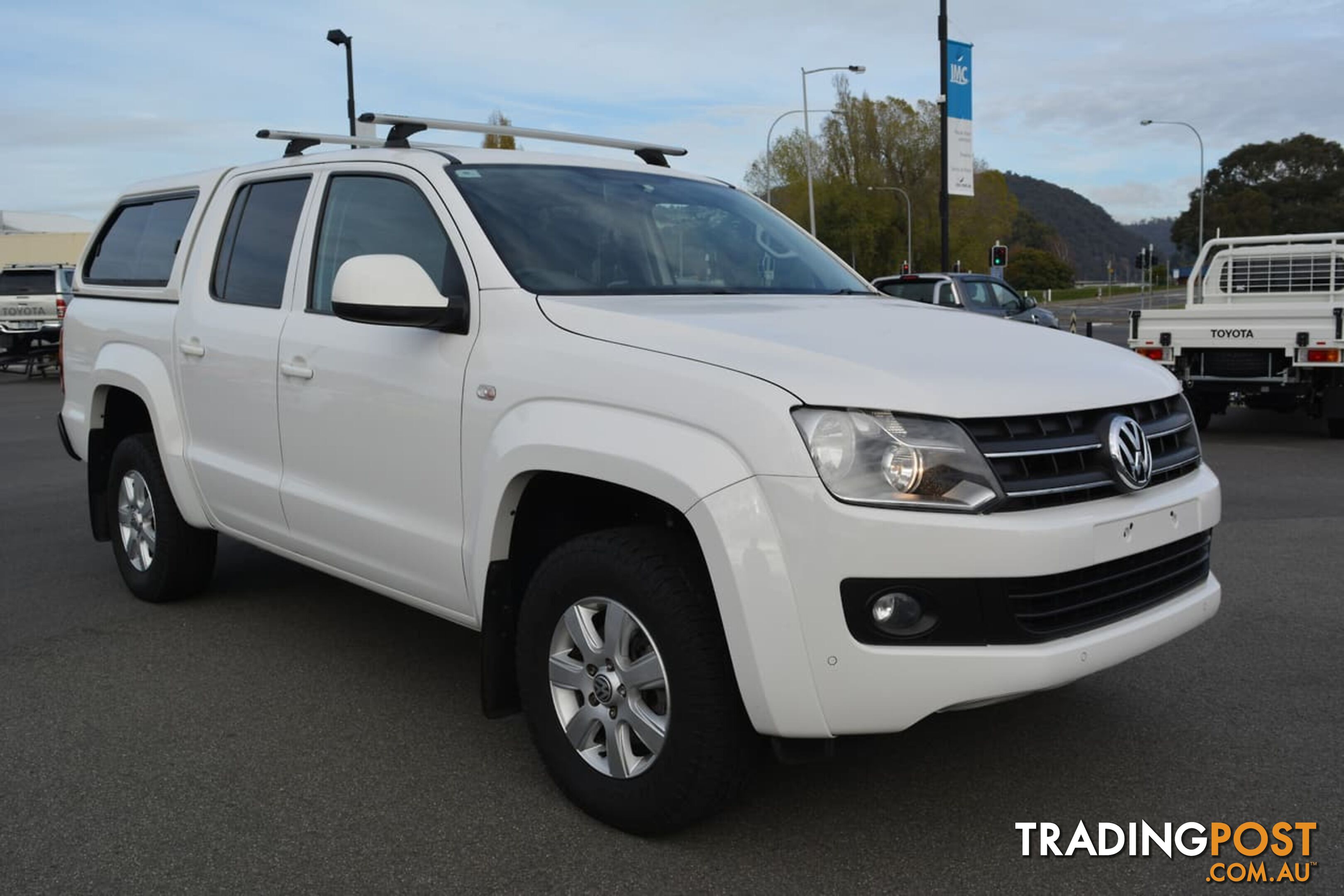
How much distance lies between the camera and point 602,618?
10.7ft

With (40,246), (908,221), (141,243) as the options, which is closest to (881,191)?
(908,221)

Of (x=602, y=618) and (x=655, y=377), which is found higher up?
(x=655, y=377)

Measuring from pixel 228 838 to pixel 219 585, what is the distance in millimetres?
2995

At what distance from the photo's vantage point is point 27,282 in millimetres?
25938

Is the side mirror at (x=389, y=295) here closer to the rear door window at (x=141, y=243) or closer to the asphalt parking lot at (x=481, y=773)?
the asphalt parking lot at (x=481, y=773)

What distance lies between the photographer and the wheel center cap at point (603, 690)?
321 cm

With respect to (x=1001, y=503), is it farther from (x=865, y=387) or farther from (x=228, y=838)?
(x=228, y=838)

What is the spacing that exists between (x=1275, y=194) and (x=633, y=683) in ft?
404

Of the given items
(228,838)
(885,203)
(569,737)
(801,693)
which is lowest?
(228,838)

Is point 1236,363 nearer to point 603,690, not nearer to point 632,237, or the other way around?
point 632,237

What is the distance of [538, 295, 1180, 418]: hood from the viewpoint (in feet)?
9.47

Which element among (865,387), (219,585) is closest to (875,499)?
(865,387)

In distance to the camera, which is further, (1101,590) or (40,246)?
(40,246)

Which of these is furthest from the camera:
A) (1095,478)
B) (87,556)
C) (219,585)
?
(87,556)
